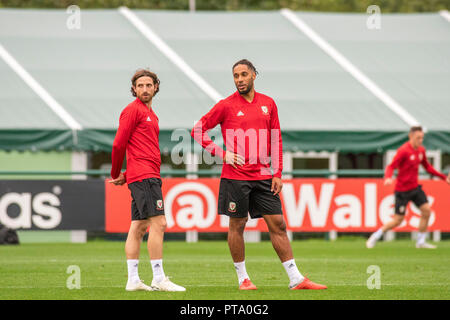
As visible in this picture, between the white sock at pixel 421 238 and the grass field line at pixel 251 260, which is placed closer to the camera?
the grass field line at pixel 251 260

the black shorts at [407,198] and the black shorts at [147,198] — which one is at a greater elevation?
the black shorts at [147,198]

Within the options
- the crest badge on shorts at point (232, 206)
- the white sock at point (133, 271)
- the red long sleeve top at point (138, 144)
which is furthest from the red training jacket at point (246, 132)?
the white sock at point (133, 271)

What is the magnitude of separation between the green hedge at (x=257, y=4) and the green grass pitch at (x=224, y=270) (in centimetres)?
2164

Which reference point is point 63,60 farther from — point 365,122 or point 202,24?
point 365,122

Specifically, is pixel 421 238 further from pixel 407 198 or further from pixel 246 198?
pixel 246 198

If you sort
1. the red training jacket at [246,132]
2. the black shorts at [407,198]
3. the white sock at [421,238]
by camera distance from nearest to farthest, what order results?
the red training jacket at [246,132] → the black shorts at [407,198] → the white sock at [421,238]

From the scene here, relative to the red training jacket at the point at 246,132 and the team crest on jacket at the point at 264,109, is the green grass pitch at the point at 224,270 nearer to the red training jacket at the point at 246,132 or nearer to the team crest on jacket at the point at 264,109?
the red training jacket at the point at 246,132

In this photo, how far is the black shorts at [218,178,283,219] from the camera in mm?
8406

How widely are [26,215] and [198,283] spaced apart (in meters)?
7.93

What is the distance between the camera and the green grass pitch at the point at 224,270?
324 inches

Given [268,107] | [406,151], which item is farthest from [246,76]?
[406,151]

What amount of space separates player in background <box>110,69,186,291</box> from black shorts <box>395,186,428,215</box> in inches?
306

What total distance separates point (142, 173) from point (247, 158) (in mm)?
979

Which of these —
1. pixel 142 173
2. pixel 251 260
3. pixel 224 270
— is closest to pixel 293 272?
pixel 142 173
